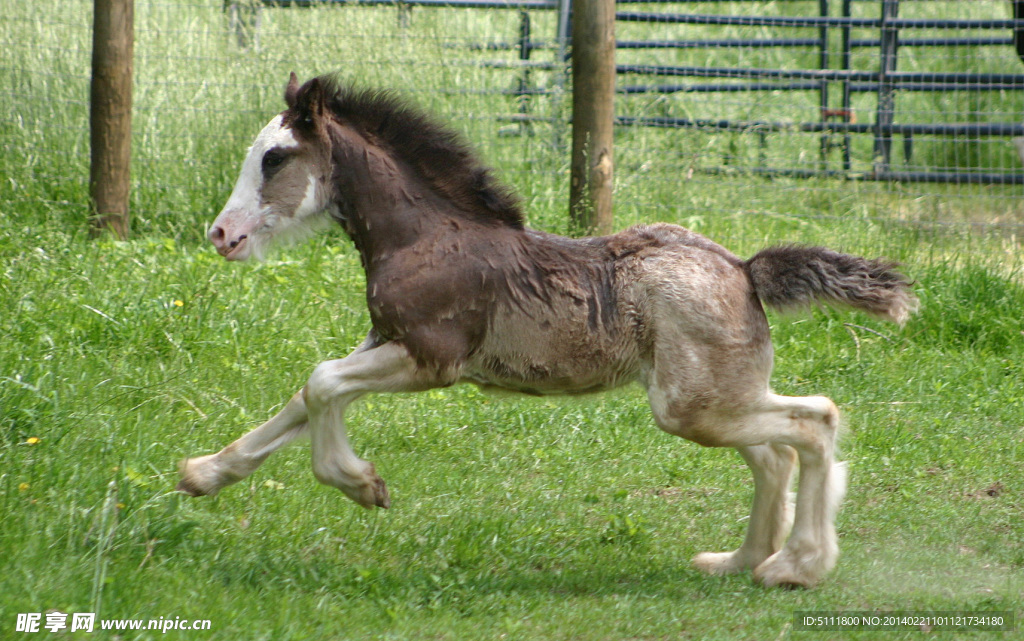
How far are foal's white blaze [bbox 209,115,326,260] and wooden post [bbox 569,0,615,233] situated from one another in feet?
11.4

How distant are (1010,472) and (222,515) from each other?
3961 mm

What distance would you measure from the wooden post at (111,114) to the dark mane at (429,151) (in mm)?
3870

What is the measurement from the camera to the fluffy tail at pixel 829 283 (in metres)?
4.34

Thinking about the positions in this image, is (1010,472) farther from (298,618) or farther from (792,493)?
(298,618)

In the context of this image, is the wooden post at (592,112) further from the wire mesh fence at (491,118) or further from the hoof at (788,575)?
the hoof at (788,575)

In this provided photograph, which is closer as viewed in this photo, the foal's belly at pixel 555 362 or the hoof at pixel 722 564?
the foal's belly at pixel 555 362

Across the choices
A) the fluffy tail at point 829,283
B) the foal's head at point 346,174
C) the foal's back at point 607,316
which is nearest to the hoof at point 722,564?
the foal's back at point 607,316

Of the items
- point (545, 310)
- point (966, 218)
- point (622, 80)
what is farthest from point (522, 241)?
point (622, 80)

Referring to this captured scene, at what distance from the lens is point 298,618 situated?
3729 millimetres

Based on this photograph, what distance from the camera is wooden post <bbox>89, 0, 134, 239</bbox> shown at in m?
7.74

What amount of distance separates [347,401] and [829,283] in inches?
78.1

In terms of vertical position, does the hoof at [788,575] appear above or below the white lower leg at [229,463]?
below

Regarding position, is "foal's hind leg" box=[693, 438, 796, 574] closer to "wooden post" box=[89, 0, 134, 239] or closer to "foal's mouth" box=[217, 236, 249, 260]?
"foal's mouth" box=[217, 236, 249, 260]

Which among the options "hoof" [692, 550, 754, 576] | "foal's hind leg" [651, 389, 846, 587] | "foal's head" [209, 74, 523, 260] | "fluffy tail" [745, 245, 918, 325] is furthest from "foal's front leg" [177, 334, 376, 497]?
"fluffy tail" [745, 245, 918, 325]
